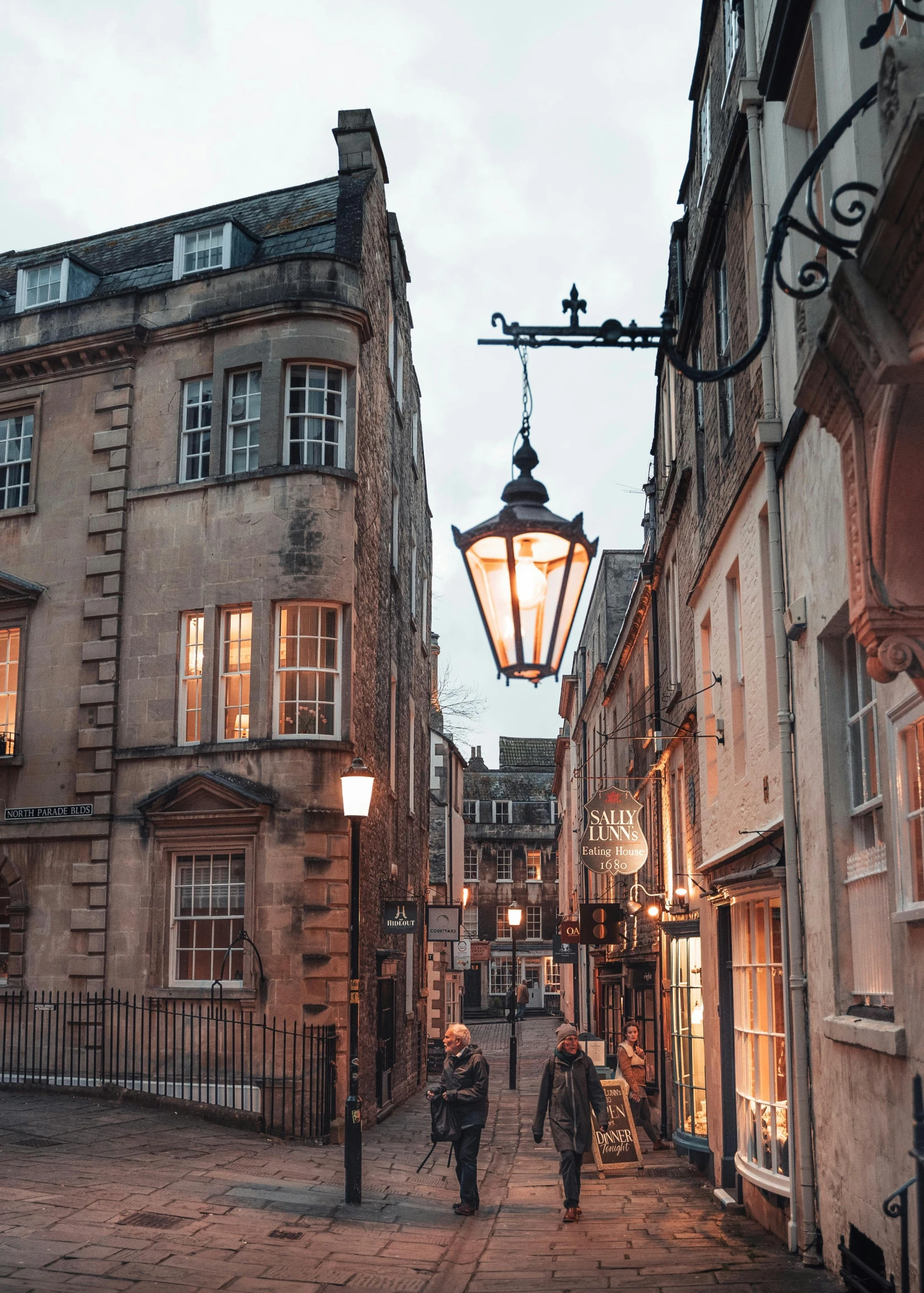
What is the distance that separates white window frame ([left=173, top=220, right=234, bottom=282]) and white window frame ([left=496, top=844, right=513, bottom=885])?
51.1m

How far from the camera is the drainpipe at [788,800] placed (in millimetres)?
9383

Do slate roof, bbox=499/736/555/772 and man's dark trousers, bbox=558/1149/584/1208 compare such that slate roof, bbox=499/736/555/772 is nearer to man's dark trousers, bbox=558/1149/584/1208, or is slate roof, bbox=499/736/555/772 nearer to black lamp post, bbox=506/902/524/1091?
black lamp post, bbox=506/902/524/1091

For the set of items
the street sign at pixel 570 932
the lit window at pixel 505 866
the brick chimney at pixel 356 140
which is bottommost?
the street sign at pixel 570 932

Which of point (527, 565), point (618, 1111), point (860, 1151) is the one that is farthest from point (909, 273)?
point (618, 1111)

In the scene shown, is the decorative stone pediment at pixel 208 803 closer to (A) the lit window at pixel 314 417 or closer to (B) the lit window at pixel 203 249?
(A) the lit window at pixel 314 417

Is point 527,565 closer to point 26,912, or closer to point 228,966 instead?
point 228,966

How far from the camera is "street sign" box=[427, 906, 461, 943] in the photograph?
27.5m

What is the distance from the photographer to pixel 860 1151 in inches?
314

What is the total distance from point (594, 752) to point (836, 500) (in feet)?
97.3

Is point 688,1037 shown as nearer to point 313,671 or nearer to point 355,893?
point 355,893

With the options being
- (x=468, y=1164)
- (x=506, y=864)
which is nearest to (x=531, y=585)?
(x=468, y=1164)

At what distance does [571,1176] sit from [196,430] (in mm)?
13407

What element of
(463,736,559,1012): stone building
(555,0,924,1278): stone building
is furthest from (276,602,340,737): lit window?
(463,736,559,1012): stone building

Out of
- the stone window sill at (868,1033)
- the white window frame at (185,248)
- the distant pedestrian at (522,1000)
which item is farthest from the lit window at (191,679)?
the distant pedestrian at (522,1000)
